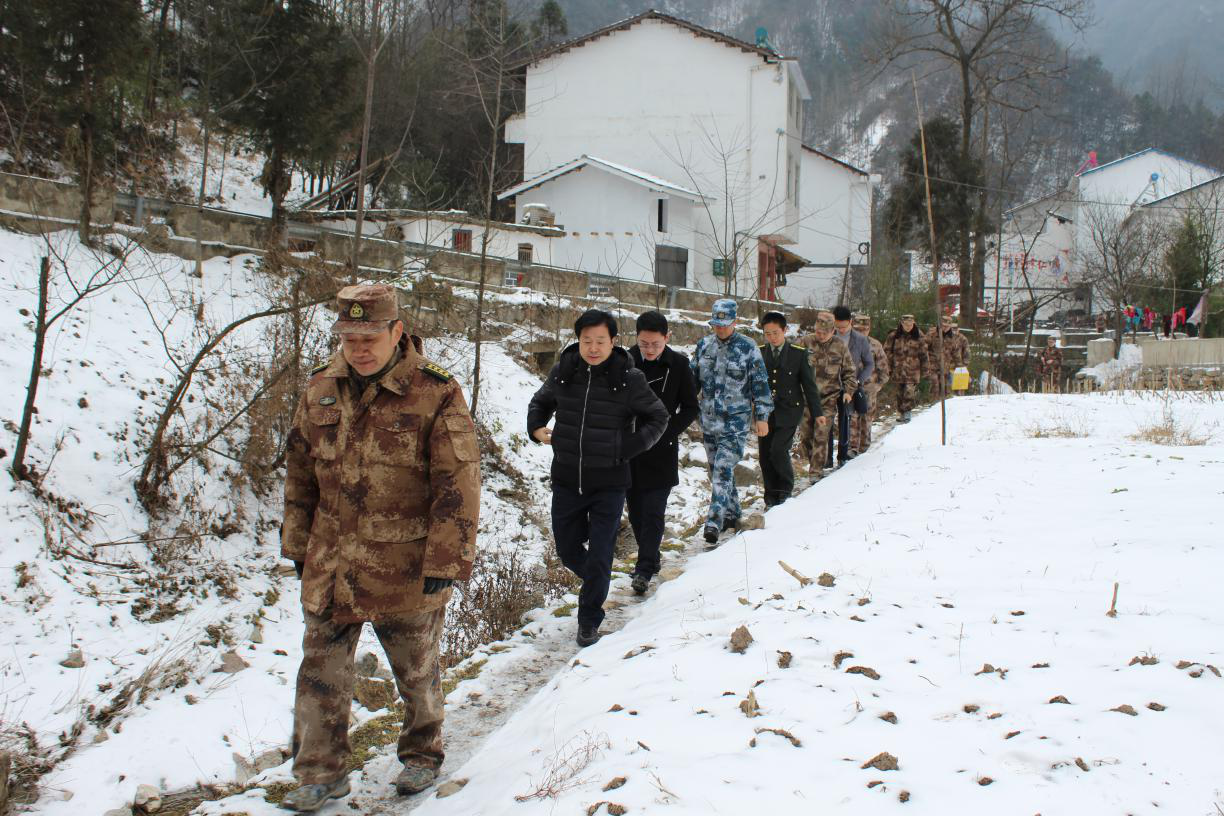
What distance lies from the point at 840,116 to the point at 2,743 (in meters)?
114

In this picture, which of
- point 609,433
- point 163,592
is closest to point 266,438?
point 163,592

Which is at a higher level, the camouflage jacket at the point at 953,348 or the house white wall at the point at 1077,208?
the house white wall at the point at 1077,208

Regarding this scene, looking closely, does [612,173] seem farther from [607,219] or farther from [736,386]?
[736,386]

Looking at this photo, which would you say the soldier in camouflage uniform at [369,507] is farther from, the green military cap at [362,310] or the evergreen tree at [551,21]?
the evergreen tree at [551,21]

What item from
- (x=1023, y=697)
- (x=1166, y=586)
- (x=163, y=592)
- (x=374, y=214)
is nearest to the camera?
(x=1023, y=697)

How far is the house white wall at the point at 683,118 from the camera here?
34250 millimetres

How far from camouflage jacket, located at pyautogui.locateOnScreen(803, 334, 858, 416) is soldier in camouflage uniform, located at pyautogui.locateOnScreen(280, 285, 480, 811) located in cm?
826

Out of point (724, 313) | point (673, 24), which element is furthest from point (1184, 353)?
point (724, 313)

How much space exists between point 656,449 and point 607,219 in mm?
26512

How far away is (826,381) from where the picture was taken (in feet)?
37.8

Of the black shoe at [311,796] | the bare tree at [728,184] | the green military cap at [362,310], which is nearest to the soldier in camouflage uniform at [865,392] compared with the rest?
the green military cap at [362,310]

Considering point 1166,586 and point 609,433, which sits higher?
point 609,433

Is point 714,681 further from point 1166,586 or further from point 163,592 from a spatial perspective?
point 163,592

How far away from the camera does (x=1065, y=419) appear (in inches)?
542
